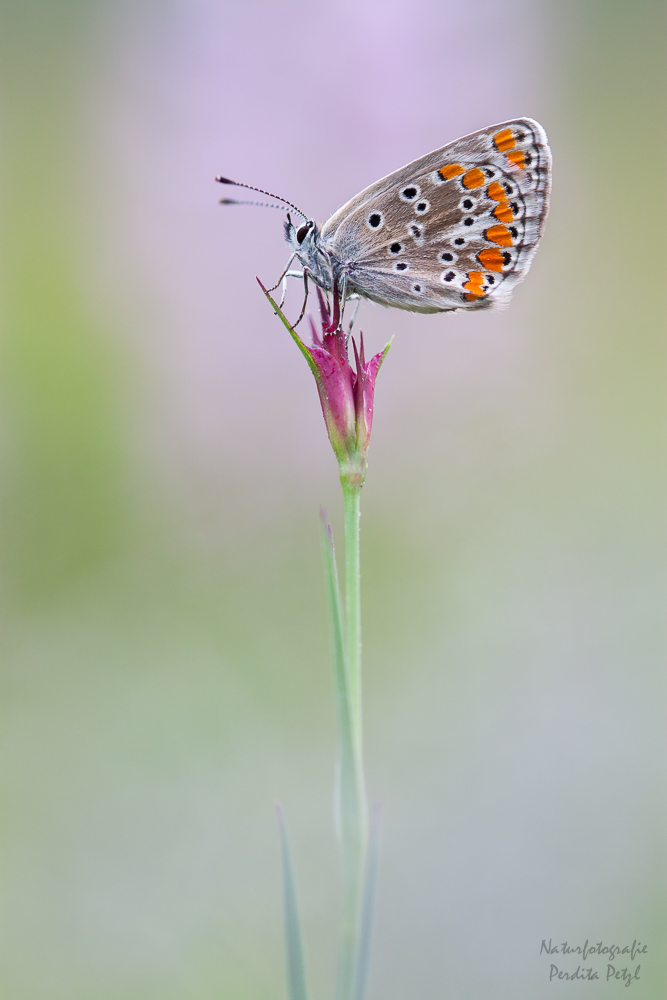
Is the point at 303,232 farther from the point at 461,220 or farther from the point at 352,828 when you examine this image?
the point at 352,828

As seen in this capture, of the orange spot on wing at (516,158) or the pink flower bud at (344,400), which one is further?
the orange spot on wing at (516,158)

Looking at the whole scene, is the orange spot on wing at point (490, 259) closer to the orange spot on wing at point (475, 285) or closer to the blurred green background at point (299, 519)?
the orange spot on wing at point (475, 285)

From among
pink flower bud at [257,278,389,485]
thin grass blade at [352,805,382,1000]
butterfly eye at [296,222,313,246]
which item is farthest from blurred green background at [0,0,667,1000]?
butterfly eye at [296,222,313,246]

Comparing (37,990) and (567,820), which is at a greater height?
(567,820)

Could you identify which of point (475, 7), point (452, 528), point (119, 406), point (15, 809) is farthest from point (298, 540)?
point (475, 7)

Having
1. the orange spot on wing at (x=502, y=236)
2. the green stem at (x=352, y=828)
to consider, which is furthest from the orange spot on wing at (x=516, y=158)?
the green stem at (x=352, y=828)

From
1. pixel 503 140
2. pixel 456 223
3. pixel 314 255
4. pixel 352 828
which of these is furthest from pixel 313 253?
pixel 352 828

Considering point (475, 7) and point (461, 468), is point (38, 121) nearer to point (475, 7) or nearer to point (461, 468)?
point (475, 7)

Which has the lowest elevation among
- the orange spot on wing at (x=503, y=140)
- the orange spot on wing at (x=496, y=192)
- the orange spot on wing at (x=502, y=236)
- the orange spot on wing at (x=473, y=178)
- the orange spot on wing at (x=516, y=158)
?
the orange spot on wing at (x=502, y=236)

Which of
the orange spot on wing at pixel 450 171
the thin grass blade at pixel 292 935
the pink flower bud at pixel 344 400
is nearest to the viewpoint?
the thin grass blade at pixel 292 935
